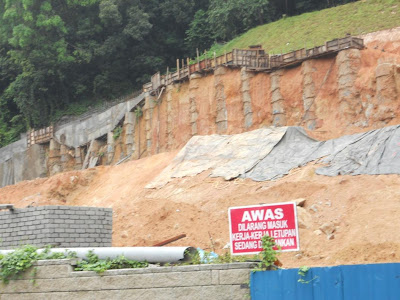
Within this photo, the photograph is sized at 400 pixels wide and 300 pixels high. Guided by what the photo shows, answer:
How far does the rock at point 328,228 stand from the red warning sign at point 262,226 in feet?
39.8

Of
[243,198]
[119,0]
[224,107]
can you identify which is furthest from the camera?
[119,0]

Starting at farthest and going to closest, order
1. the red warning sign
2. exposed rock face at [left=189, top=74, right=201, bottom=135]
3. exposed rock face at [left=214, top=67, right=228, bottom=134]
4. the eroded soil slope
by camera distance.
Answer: exposed rock face at [left=189, top=74, right=201, bottom=135] < exposed rock face at [left=214, top=67, right=228, bottom=134] < the eroded soil slope < the red warning sign

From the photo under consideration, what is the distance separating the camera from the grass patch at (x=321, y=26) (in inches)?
1833

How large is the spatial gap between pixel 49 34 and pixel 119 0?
21.4 ft

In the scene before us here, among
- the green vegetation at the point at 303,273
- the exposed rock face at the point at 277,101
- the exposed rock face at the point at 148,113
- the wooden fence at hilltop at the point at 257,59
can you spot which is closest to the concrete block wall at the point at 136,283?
the green vegetation at the point at 303,273

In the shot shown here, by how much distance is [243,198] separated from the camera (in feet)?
101

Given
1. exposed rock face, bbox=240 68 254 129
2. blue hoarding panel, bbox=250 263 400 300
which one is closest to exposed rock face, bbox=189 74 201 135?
exposed rock face, bbox=240 68 254 129

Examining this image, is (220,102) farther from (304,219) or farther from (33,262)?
(33,262)

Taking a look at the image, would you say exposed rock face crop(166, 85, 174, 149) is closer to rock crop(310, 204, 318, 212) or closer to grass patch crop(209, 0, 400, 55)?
grass patch crop(209, 0, 400, 55)

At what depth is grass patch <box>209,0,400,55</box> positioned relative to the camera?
46562 millimetres

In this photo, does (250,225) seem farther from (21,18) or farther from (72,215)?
(21,18)

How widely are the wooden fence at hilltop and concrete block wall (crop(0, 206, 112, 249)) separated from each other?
895 inches

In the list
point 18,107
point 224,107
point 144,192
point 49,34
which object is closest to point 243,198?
point 144,192

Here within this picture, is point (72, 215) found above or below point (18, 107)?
below
